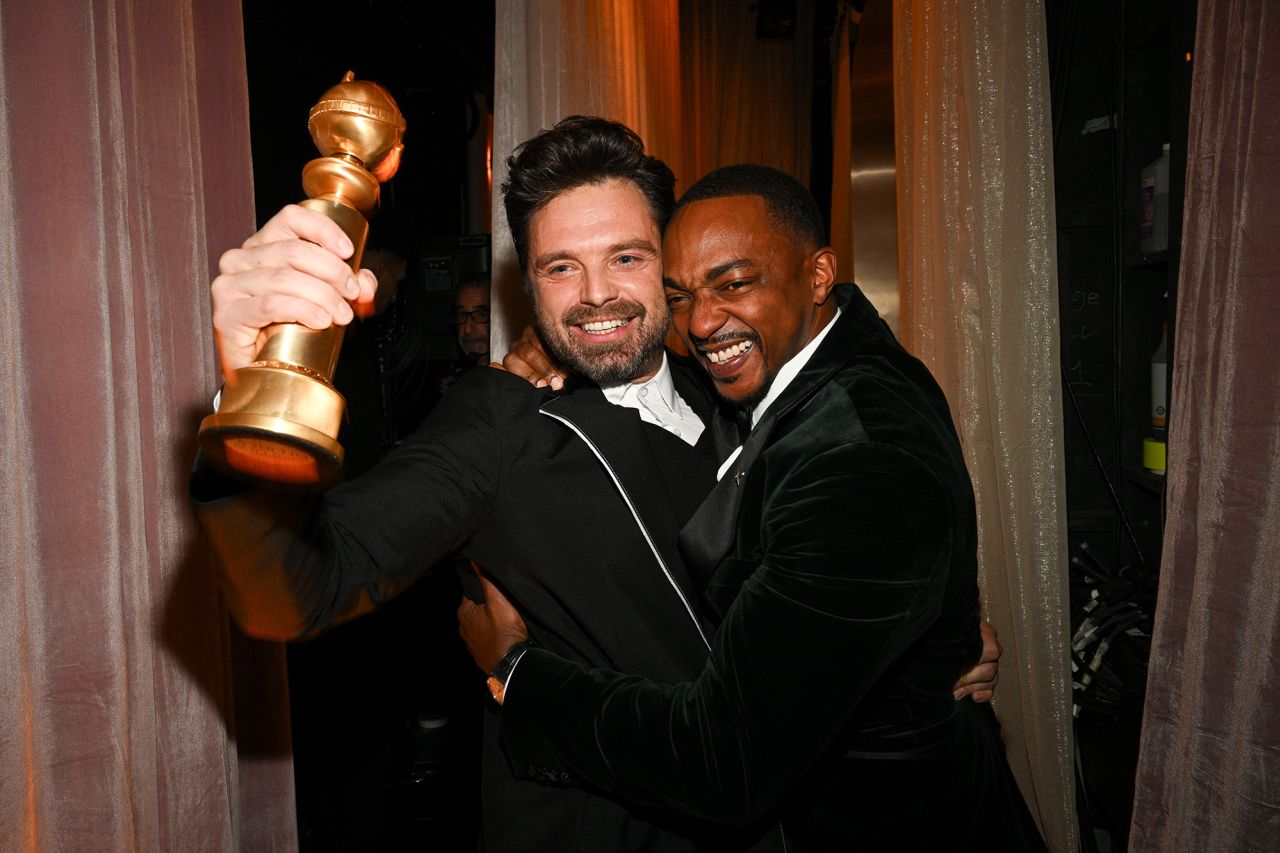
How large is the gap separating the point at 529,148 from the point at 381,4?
2.80 metres

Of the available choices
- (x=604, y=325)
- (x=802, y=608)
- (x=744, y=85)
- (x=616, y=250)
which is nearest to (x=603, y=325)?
(x=604, y=325)

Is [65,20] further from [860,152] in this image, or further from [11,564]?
[860,152]

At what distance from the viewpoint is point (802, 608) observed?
865 mm

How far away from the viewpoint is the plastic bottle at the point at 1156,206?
1857 millimetres

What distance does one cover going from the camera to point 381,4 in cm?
362

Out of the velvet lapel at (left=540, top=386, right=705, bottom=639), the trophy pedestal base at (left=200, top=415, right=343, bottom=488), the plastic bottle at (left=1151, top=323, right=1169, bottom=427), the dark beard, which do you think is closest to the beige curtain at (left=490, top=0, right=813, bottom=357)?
the dark beard

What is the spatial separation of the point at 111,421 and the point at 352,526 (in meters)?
0.34

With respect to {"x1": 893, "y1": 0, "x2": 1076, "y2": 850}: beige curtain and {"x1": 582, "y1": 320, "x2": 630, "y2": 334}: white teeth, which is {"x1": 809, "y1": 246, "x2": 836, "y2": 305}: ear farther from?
{"x1": 893, "y1": 0, "x2": 1076, "y2": 850}: beige curtain

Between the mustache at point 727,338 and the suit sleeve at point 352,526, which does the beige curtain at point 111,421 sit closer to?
the suit sleeve at point 352,526

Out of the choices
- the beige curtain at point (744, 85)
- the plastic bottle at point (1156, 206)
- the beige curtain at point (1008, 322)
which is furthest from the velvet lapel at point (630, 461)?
the beige curtain at point (744, 85)

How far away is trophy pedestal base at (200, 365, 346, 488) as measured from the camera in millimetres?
488

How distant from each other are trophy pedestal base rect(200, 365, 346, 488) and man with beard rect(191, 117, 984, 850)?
16 cm

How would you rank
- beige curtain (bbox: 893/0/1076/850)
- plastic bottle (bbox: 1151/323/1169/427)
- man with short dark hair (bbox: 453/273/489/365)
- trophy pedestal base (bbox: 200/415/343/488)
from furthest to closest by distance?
1. man with short dark hair (bbox: 453/273/489/365)
2. plastic bottle (bbox: 1151/323/1169/427)
3. beige curtain (bbox: 893/0/1076/850)
4. trophy pedestal base (bbox: 200/415/343/488)

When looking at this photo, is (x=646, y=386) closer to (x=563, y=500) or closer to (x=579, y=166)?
(x=563, y=500)
